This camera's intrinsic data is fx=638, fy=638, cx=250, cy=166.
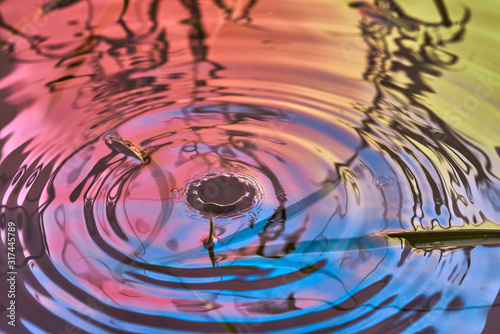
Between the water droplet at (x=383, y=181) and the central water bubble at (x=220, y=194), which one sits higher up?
the water droplet at (x=383, y=181)

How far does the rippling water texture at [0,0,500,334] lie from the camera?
0.44 metres

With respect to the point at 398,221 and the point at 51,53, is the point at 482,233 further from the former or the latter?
the point at 51,53

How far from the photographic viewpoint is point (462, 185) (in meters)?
0.54

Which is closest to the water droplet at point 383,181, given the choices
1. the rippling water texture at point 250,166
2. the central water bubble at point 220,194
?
the rippling water texture at point 250,166

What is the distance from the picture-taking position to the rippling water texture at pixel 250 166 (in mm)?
441

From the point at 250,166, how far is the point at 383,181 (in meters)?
0.11

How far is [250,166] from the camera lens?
555 millimetres

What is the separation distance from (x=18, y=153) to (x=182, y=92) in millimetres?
172

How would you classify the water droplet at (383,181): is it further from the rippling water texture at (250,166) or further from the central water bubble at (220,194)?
the central water bubble at (220,194)

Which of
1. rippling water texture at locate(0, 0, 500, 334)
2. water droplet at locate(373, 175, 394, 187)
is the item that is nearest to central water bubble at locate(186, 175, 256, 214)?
rippling water texture at locate(0, 0, 500, 334)

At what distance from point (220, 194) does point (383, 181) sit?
0.14 m

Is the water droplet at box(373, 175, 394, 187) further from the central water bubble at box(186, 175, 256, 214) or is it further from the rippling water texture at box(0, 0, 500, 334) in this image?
the central water bubble at box(186, 175, 256, 214)

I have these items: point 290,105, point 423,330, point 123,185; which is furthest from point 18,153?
point 423,330

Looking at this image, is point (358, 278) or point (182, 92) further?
point (182, 92)
